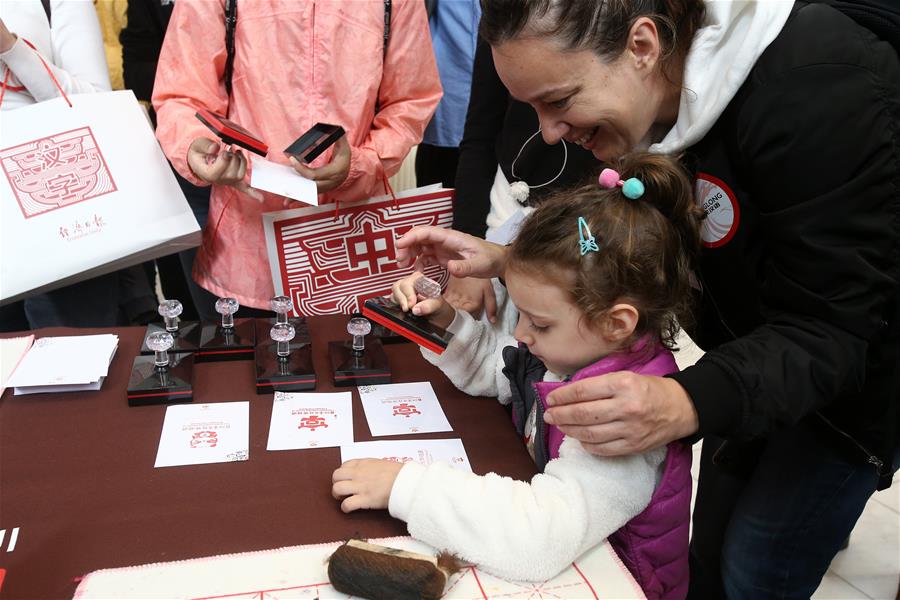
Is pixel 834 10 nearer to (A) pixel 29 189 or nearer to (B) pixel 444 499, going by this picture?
(B) pixel 444 499

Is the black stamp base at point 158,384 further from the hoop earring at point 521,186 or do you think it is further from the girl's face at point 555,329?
the hoop earring at point 521,186

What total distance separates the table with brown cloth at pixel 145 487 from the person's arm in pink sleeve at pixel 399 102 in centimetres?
57

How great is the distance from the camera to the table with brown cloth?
0.87m

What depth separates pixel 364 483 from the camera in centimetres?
95

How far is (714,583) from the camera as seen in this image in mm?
1429

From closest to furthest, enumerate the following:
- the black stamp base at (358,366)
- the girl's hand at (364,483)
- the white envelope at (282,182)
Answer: the girl's hand at (364,483), the black stamp base at (358,366), the white envelope at (282,182)

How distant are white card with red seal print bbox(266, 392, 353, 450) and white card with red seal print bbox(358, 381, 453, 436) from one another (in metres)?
0.04

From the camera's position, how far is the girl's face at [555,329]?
1.04m

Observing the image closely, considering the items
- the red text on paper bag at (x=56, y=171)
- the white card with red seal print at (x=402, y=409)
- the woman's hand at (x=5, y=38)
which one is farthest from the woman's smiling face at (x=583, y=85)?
the woman's hand at (x=5, y=38)

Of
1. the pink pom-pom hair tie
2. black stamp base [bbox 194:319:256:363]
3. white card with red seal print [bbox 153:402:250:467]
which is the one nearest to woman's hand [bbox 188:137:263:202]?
black stamp base [bbox 194:319:256:363]

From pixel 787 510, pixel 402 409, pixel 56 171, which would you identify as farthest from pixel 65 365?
pixel 787 510

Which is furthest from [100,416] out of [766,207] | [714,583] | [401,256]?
[714,583]

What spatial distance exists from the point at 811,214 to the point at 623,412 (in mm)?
348

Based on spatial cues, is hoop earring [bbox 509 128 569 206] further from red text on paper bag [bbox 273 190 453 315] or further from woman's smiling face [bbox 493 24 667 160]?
woman's smiling face [bbox 493 24 667 160]
